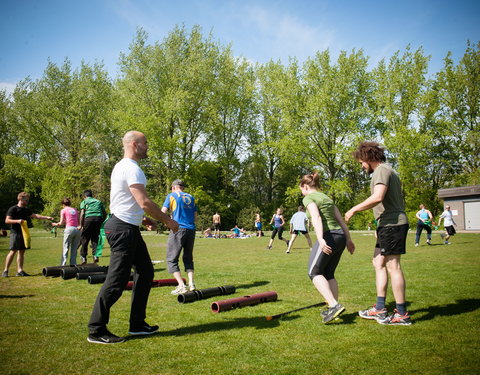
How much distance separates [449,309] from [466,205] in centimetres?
3208

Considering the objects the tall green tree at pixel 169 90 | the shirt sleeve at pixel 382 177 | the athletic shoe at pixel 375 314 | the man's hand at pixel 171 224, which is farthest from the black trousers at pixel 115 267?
the tall green tree at pixel 169 90

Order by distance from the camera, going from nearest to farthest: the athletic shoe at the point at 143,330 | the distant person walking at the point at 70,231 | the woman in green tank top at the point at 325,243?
1. the athletic shoe at the point at 143,330
2. the woman in green tank top at the point at 325,243
3. the distant person walking at the point at 70,231

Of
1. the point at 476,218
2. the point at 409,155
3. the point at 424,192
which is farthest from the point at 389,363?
the point at 424,192

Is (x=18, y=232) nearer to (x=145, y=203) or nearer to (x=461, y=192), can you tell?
(x=145, y=203)

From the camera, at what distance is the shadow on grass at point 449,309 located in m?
5.16

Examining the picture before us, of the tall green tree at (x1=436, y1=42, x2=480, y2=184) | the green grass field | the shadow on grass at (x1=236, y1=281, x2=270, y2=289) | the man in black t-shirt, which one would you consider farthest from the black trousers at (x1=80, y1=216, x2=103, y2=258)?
the tall green tree at (x1=436, y1=42, x2=480, y2=184)

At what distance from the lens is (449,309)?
544 cm

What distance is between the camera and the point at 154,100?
3622 cm

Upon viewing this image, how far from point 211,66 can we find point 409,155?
22392 mm

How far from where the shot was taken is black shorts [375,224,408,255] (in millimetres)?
4711

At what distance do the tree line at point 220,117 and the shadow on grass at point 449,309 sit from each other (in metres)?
30.8

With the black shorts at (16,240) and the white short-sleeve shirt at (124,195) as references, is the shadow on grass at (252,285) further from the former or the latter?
the black shorts at (16,240)

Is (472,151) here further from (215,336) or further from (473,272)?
(215,336)

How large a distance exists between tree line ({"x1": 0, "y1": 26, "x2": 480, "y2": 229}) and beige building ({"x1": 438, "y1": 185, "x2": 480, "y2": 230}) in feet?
15.5
